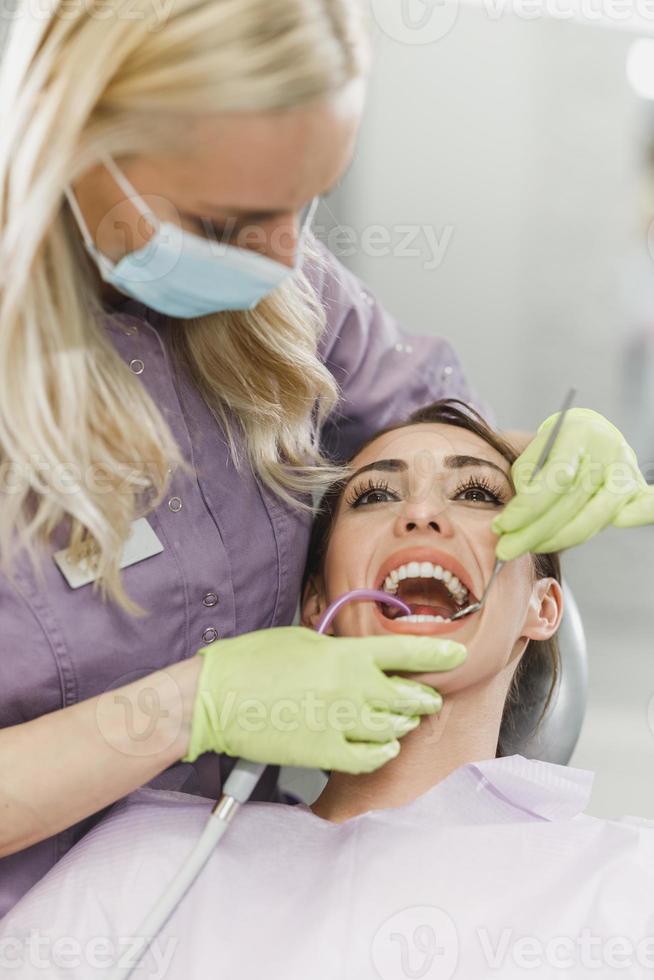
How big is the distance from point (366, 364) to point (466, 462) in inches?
11.6

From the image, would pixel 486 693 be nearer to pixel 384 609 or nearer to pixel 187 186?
pixel 384 609

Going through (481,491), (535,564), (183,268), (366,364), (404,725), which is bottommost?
(404,725)

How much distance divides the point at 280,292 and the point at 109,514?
0.38 meters

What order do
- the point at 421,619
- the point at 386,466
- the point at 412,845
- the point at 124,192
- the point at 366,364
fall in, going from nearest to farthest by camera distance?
the point at 124,192, the point at 412,845, the point at 421,619, the point at 386,466, the point at 366,364

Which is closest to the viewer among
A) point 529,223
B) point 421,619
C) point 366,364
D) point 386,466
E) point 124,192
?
point 124,192

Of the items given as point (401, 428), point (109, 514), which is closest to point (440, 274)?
point (401, 428)

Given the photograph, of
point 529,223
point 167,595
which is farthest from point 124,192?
point 529,223

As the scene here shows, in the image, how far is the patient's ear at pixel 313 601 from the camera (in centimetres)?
161

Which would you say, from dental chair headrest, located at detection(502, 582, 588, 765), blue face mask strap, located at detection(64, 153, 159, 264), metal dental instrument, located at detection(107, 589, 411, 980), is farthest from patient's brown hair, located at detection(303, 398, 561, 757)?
blue face mask strap, located at detection(64, 153, 159, 264)

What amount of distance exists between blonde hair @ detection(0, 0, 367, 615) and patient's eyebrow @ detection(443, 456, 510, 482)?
332 millimetres

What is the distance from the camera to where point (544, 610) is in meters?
1.60

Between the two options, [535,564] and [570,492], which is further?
[535,564]

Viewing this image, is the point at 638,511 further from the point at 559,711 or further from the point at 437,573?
the point at 559,711

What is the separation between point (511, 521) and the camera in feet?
4.50
